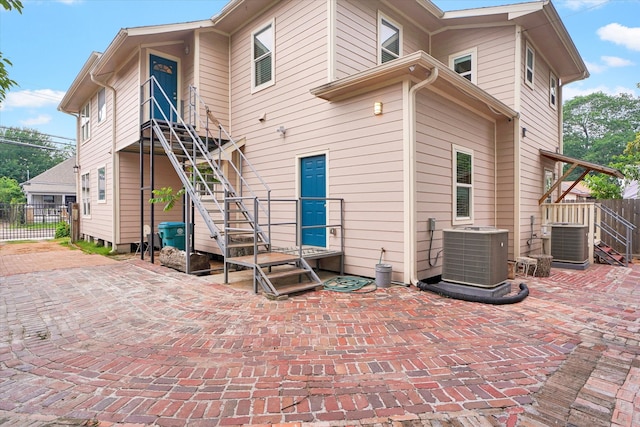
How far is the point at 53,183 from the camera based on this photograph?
27.2m

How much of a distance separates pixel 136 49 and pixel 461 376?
1024 centimetres

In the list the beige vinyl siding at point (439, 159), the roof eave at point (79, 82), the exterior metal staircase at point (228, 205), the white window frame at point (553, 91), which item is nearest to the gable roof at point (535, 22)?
the white window frame at point (553, 91)

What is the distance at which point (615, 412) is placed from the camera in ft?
7.36

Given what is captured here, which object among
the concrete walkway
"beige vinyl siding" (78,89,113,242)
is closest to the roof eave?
"beige vinyl siding" (78,89,113,242)

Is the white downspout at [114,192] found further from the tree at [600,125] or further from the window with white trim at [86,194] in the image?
the tree at [600,125]

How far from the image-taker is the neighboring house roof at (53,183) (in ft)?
86.7

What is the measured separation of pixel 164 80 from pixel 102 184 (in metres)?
4.49

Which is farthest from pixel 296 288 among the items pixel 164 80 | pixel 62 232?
pixel 62 232


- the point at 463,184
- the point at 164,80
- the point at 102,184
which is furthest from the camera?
the point at 102,184

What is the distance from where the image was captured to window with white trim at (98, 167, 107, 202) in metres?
10.9

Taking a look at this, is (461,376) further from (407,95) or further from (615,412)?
(407,95)

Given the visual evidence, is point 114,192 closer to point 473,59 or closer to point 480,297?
point 480,297

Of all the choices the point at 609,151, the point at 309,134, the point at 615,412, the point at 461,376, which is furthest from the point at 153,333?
the point at 609,151

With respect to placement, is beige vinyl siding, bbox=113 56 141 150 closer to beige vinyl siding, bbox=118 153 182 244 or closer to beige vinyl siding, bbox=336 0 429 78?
beige vinyl siding, bbox=118 153 182 244
